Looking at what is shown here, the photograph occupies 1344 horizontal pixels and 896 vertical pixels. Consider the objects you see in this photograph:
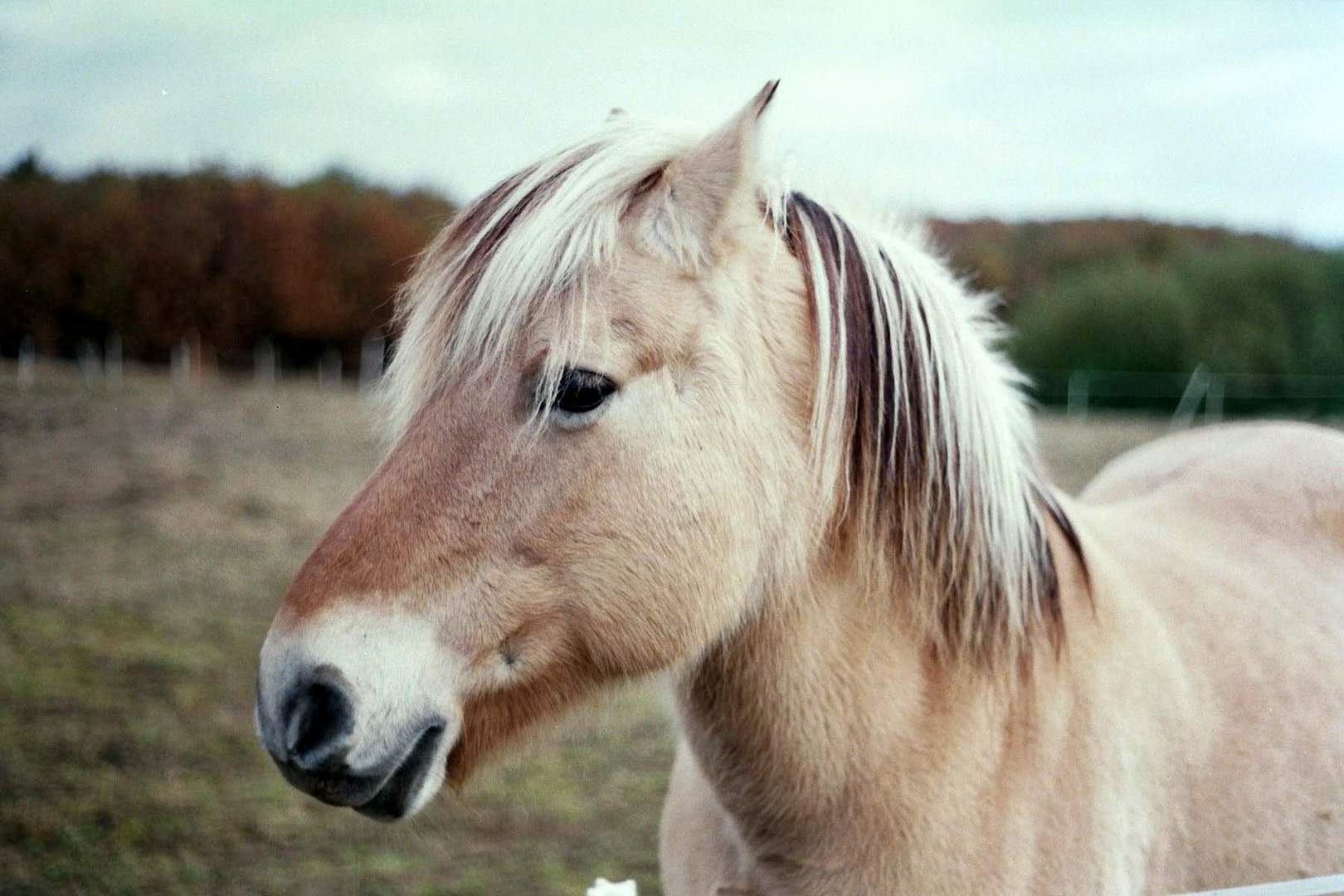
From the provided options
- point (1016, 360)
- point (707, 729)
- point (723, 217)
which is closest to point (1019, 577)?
point (707, 729)

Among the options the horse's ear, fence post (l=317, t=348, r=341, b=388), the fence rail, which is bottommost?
fence post (l=317, t=348, r=341, b=388)

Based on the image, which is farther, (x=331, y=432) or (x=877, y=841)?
(x=331, y=432)

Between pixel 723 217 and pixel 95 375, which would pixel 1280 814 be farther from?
pixel 95 375

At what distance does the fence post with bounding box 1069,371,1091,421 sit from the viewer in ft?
71.8

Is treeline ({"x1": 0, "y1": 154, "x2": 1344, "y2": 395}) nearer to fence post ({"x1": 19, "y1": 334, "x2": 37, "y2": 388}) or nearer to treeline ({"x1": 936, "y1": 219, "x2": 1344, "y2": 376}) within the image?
treeline ({"x1": 936, "y1": 219, "x2": 1344, "y2": 376})

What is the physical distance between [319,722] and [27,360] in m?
13.3

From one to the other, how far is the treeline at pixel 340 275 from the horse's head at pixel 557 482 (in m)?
5.83

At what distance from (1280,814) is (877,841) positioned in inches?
35.1

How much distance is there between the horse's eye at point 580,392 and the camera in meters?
1.60

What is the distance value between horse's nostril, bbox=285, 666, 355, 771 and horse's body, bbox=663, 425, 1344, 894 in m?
0.68

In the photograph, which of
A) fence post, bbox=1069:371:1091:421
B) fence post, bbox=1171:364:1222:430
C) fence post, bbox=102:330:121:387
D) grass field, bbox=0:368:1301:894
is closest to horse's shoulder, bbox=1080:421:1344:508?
grass field, bbox=0:368:1301:894

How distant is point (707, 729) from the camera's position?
1.83 m

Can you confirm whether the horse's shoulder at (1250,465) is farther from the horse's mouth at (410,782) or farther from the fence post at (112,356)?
the fence post at (112,356)

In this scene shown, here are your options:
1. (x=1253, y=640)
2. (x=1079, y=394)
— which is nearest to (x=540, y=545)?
(x=1253, y=640)
